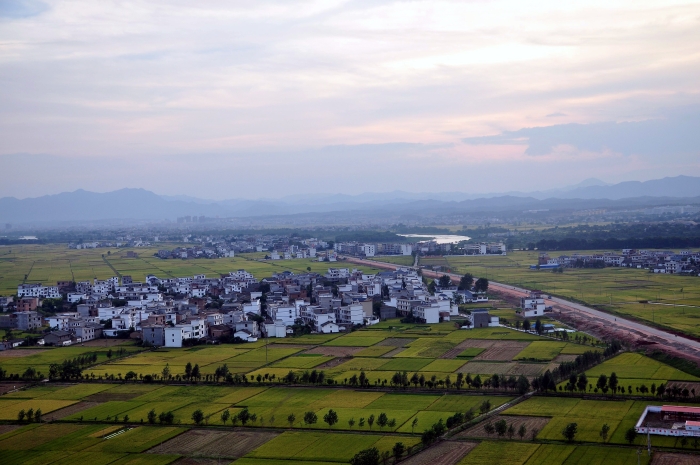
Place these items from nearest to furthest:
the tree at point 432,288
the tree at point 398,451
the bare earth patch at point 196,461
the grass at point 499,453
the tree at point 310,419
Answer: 1. the grass at point 499,453
2. the tree at point 398,451
3. the bare earth patch at point 196,461
4. the tree at point 310,419
5. the tree at point 432,288

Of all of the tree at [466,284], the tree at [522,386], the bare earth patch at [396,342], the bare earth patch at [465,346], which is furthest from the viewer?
the tree at [466,284]

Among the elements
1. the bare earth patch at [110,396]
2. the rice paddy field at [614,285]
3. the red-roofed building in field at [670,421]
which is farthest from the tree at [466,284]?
the red-roofed building in field at [670,421]

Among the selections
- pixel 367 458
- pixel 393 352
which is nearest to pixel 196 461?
pixel 367 458

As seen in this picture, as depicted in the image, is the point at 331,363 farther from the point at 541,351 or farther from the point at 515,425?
the point at 515,425

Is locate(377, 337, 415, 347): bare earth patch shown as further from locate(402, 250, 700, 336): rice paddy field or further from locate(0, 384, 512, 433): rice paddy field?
locate(402, 250, 700, 336): rice paddy field

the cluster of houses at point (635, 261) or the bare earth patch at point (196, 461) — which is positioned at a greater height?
the cluster of houses at point (635, 261)

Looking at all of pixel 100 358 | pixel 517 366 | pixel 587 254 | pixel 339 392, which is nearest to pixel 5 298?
pixel 100 358

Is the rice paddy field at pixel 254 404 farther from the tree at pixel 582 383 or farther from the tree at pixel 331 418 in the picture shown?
the tree at pixel 582 383

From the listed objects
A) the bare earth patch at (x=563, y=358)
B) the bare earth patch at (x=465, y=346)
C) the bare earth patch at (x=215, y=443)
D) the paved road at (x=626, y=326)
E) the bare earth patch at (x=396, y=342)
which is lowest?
the bare earth patch at (x=215, y=443)
